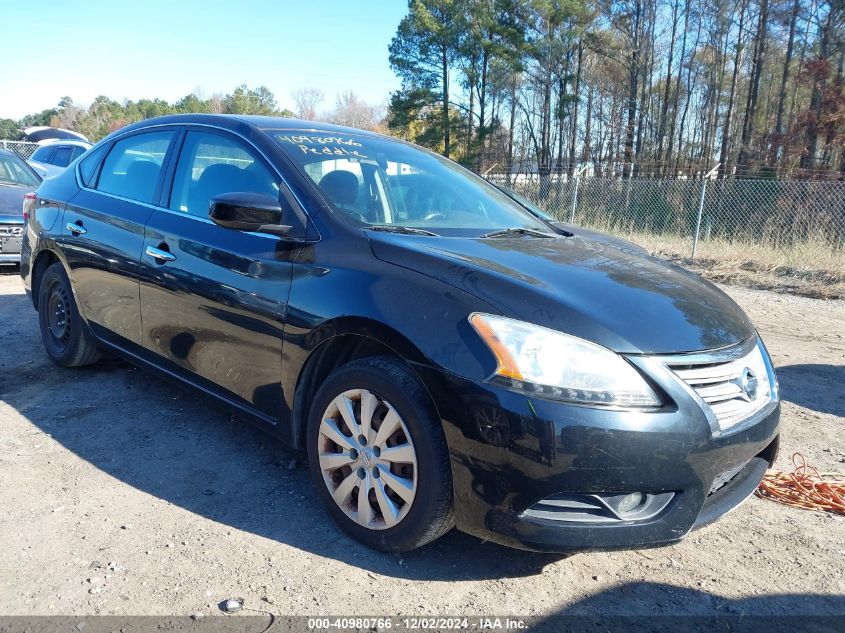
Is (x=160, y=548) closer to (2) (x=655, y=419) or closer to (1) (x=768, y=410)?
(2) (x=655, y=419)

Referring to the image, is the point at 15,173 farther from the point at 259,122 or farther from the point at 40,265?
the point at 259,122

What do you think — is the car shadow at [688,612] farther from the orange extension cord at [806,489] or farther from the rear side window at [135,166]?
the rear side window at [135,166]

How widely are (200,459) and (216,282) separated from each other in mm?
950

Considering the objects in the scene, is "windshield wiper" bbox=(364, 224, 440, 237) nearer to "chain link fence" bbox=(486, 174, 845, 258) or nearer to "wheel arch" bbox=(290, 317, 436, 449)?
"wheel arch" bbox=(290, 317, 436, 449)

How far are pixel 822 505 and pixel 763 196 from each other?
14.5m

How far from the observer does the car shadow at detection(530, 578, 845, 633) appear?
88.3 inches

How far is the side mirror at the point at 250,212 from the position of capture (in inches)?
111

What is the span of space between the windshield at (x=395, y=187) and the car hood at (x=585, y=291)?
0.30 m

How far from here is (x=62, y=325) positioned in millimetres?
4559

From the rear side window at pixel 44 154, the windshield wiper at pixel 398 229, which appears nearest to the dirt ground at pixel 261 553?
the windshield wiper at pixel 398 229

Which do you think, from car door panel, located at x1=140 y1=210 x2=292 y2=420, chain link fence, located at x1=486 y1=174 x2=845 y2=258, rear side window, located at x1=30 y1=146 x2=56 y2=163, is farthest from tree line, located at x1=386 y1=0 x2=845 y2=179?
car door panel, located at x1=140 y1=210 x2=292 y2=420

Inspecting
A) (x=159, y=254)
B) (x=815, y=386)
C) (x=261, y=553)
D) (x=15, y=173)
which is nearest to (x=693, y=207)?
(x=815, y=386)

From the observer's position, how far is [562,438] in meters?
2.11

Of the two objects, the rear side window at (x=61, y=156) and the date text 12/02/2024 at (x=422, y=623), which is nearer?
the date text 12/02/2024 at (x=422, y=623)
